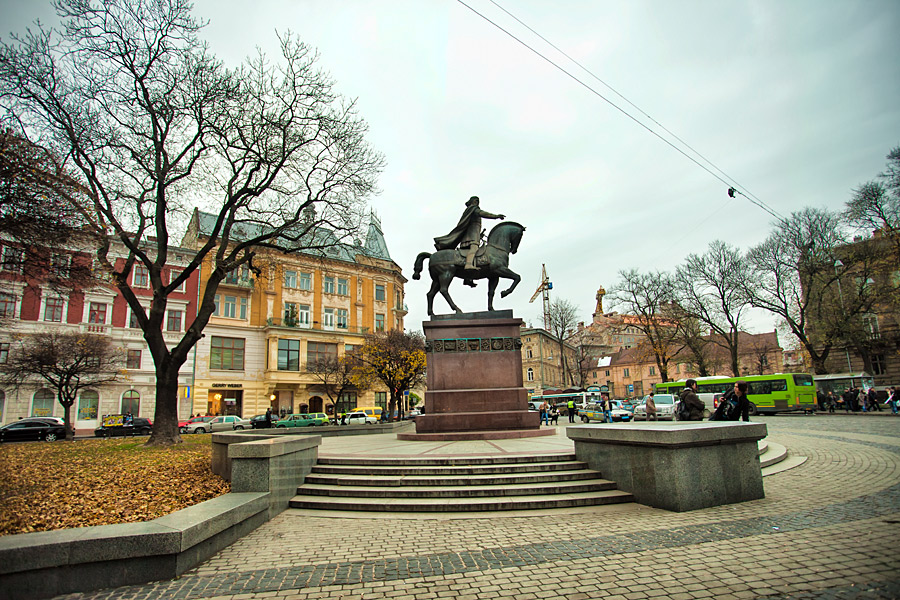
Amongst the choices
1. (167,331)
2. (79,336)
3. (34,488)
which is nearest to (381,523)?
(34,488)

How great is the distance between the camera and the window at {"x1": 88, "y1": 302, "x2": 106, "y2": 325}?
36719 millimetres

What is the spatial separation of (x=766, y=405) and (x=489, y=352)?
30.5m

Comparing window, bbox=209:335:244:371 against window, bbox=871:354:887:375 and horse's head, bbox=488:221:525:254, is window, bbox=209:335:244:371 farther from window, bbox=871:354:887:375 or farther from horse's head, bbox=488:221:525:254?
window, bbox=871:354:887:375

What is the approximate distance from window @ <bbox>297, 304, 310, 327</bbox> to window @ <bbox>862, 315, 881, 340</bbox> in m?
47.8

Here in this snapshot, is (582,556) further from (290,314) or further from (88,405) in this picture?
(290,314)

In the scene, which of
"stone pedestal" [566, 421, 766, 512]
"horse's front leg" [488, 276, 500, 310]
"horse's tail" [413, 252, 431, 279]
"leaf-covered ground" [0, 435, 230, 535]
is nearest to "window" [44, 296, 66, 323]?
"leaf-covered ground" [0, 435, 230, 535]

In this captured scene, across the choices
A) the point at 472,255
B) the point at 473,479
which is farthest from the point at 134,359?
the point at 473,479

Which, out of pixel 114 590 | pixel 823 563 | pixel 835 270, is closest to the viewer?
pixel 823 563

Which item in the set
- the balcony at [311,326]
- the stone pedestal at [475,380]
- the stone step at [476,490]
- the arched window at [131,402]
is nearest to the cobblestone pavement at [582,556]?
the stone step at [476,490]

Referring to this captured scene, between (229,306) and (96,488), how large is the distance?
4107cm

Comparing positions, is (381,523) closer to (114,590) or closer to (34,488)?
(114,590)

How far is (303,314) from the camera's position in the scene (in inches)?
1943

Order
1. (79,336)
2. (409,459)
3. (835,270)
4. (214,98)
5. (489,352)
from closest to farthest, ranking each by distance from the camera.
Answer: (409,459)
(489,352)
(214,98)
(79,336)
(835,270)

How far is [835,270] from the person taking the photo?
1524 inches
